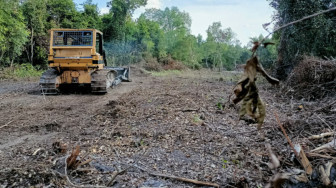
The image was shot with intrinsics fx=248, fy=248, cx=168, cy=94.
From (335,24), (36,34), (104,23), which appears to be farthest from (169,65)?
(335,24)

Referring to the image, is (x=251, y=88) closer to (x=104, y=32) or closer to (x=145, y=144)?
(x=145, y=144)

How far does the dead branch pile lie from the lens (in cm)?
820

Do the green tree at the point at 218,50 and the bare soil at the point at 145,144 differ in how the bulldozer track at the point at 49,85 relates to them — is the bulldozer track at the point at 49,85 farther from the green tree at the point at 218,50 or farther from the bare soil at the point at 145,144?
the green tree at the point at 218,50

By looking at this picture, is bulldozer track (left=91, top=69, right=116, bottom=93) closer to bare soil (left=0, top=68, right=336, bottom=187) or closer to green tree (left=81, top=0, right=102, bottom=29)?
bare soil (left=0, top=68, right=336, bottom=187)

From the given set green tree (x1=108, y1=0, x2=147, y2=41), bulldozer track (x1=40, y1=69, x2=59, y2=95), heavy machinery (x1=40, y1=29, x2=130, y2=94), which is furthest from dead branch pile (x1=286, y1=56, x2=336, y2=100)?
green tree (x1=108, y1=0, x2=147, y2=41)

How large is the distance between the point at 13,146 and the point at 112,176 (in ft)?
7.53

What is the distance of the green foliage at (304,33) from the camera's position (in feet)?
40.1

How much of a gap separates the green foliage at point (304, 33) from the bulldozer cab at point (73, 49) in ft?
31.1

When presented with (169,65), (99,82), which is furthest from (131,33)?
(99,82)

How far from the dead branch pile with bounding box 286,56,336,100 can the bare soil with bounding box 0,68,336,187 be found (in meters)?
1.80

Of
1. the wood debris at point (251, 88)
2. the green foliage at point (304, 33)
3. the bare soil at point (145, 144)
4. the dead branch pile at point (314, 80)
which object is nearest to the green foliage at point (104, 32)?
the green foliage at point (304, 33)

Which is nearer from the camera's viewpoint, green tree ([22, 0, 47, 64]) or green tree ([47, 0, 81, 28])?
green tree ([22, 0, 47, 64])

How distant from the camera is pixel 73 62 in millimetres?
9789

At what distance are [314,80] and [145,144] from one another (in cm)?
715
